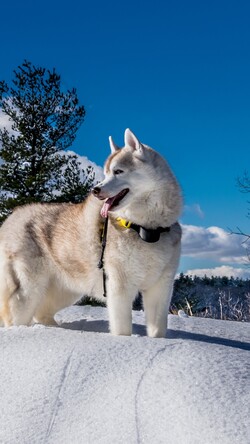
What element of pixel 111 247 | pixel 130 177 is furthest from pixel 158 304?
pixel 130 177

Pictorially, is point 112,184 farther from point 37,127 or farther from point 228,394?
point 37,127

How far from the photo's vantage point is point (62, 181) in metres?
18.2

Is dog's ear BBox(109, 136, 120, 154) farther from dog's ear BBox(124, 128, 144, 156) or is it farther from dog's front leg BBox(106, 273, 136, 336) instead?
dog's front leg BBox(106, 273, 136, 336)

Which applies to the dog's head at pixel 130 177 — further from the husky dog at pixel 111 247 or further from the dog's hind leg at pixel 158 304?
the dog's hind leg at pixel 158 304

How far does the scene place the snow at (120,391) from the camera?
352 centimetres

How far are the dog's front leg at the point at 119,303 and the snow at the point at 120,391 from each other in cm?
15

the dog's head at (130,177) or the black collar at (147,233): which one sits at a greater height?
the dog's head at (130,177)

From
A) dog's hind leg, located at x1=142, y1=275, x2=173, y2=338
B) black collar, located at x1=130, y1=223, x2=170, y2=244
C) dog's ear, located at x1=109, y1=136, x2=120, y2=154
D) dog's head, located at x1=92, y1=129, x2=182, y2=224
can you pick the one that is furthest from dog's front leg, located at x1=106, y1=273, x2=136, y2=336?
dog's ear, located at x1=109, y1=136, x2=120, y2=154

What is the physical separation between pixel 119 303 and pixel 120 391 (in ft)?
3.34

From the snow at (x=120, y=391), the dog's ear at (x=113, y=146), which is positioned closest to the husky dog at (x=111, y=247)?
the dog's ear at (x=113, y=146)

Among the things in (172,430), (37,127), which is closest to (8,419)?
(172,430)

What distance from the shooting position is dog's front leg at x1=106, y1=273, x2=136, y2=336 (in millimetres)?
4855

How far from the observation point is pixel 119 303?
487cm

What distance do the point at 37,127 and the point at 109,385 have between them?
1563cm
